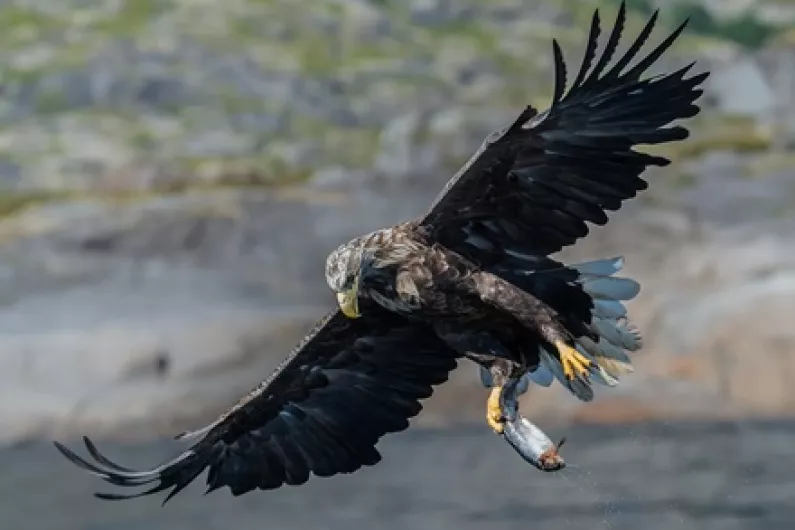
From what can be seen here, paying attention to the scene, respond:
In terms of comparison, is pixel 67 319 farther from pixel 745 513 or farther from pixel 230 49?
pixel 745 513

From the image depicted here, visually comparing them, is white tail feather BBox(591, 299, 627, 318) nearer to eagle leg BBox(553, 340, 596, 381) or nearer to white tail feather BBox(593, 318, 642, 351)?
white tail feather BBox(593, 318, 642, 351)

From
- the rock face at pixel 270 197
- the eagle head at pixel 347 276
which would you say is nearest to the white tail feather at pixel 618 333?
the eagle head at pixel 347 276

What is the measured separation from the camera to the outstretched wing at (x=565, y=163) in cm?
494

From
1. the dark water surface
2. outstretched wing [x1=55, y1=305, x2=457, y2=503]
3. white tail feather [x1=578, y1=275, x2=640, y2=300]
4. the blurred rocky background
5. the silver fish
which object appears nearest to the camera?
the silver fish

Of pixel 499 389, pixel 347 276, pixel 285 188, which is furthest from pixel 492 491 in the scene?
pixel 347 276

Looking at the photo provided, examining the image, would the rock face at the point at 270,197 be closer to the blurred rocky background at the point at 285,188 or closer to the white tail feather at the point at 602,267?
the blurred rocky background at the point at 285,188

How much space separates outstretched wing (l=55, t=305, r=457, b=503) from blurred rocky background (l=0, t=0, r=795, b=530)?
8.19 m

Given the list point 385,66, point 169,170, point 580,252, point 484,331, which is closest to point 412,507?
point 580,252

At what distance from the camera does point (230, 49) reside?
21.0 metres

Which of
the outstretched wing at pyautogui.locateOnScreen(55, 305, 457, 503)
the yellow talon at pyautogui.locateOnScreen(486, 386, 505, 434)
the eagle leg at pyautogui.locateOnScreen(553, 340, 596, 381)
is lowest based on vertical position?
the outstretched wing at pyautogui.locateOnScreen(55, 305, 457, 503)

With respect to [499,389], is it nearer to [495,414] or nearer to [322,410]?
[495,414]

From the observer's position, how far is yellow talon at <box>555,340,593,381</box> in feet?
16.3

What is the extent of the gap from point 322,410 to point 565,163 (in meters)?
1.56

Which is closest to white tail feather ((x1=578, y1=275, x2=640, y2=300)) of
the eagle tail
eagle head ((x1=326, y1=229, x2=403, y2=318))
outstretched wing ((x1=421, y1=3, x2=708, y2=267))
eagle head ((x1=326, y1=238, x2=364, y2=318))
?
the eagle tail
